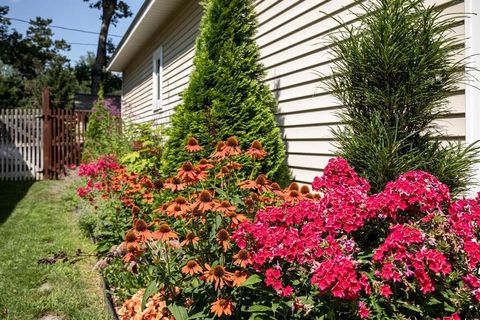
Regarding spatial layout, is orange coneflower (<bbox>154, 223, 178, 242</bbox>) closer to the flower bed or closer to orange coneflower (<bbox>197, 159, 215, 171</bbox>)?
the flower bed

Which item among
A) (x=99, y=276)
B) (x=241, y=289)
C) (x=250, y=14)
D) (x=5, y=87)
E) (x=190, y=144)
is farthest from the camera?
(x=5, y=87)

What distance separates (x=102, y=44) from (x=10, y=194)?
518 inches

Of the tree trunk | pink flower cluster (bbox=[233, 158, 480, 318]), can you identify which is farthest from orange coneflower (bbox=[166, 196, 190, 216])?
the tree trunk

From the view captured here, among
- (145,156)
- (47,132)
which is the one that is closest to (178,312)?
(145,156)

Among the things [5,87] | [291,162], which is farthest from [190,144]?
[5,87]

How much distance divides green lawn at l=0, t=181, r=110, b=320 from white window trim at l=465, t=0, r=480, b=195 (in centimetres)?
288

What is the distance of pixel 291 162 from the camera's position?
4.80m

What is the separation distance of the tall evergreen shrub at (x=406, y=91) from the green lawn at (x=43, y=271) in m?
2.33

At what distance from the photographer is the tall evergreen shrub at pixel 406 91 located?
8.27ft

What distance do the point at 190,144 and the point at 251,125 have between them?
1.41 m

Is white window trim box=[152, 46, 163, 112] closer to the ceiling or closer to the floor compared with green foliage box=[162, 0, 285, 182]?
closer to the ceiling

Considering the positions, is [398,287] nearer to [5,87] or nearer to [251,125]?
[251,125]

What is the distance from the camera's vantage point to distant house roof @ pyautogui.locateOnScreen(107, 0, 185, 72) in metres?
8.55

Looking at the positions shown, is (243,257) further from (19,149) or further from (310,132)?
(19,149)
